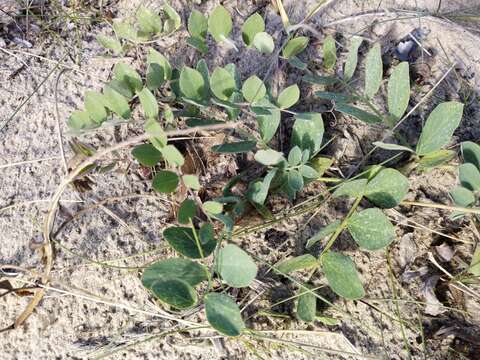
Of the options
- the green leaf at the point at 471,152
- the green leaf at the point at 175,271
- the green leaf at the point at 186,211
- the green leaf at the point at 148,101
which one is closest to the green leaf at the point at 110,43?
the green leaf at the point at 148,101

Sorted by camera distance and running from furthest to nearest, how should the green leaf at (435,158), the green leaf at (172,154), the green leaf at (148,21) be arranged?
1. the green leaf at (148,21)
2. the green leaf at (435,158)
3. the green leaf at (172,154)

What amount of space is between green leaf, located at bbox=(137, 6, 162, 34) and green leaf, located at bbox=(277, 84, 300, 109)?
0.46 metres

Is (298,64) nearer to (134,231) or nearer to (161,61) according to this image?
(161,61)

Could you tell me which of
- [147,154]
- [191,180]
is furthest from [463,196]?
[147,154]

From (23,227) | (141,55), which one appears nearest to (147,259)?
(23,227)

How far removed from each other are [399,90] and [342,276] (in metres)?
0.48

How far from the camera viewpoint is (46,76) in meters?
1.57

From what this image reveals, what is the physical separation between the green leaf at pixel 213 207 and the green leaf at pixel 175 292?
0.17 m

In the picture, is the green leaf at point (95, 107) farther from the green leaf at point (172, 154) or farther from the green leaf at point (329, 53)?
the green leaf at point (329, 53)

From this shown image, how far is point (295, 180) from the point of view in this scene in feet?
4.01

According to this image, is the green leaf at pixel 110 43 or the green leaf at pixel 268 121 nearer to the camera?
the green leaf at pixel 268 121

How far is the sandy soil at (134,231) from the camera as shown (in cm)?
125

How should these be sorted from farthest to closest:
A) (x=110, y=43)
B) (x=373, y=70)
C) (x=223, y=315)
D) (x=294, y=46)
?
(x=110, y=43) → (x=294, y=46) → (x=373, y=70) → (x=223, y=315)

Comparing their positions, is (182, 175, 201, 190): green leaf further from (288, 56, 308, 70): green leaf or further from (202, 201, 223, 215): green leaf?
(288, 56, 308, 70): green leaf
